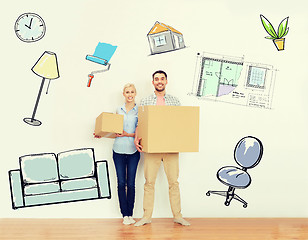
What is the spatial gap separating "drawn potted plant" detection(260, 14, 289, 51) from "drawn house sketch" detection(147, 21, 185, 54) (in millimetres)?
856

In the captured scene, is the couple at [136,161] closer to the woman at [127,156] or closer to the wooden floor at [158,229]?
the woman at [127,156]

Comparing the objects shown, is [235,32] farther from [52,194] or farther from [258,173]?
[52,194]

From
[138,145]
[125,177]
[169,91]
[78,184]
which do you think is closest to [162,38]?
[169,91]

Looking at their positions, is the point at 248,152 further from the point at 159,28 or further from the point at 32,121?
the point at 32,121

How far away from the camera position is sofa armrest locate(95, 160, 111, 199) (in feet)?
10.8

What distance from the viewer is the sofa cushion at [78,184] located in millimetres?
3262

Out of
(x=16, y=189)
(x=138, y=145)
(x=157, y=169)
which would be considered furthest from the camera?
(x=16, y=189)

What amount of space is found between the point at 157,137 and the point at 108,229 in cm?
89

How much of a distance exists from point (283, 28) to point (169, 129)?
1.65m

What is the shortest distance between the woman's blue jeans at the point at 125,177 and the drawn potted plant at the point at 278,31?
177cm

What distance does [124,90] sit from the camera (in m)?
3.10

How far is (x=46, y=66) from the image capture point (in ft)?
10.7

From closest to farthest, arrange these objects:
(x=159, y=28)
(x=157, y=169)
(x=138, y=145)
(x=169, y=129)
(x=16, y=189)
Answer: (x=169, y=129) < (x=138, y=145) < (x=157, y=169) < (x=16, y=189) < (x=159, y=28)

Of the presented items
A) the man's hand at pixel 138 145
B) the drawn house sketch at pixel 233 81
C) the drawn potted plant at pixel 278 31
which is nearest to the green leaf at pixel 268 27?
the drawn potted plant at pixel 278 31
